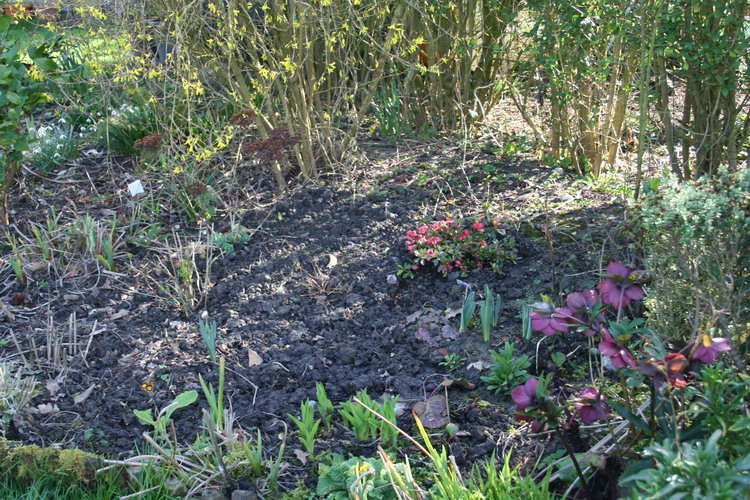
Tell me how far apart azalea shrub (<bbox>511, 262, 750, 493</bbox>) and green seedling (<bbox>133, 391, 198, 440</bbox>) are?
1353mm

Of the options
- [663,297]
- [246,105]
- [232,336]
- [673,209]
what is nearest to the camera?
[673,209]

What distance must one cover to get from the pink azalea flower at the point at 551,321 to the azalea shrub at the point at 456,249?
1.38 m

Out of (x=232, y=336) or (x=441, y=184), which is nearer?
(x=232, y=336)

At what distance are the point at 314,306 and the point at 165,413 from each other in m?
0.96

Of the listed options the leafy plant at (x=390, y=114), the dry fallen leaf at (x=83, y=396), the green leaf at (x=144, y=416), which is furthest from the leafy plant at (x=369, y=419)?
the leafy plant at (x=390, y=114)

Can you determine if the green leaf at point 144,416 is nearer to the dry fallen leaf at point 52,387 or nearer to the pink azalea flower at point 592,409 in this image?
the dry fallen leaf at point 52,387

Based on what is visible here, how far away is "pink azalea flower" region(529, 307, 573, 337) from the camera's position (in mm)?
2090

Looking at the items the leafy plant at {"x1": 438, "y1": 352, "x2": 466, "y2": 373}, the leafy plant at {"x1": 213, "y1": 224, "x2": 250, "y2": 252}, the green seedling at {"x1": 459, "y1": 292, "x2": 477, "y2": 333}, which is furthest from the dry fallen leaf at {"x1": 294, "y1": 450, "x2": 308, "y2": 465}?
the leafy plant at {"x1": 213, "y1": 224, "x2": 250, "y2": 252}

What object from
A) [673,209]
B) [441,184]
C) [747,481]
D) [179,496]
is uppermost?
[673,209]

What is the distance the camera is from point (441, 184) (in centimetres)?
449

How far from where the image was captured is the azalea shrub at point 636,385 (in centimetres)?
175

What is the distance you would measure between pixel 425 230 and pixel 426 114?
201 centimetres

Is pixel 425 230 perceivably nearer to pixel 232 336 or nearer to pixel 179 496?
pixel 232 336

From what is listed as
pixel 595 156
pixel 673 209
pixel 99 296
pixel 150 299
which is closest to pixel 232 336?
pixel 150 299
